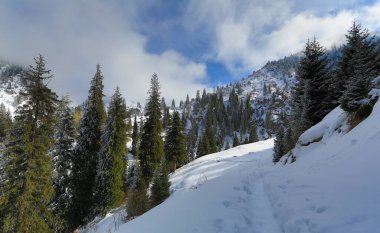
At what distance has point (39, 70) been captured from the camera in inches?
754

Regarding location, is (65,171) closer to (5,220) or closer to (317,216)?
(5,220)

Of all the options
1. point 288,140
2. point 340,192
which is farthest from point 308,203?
point 288,140

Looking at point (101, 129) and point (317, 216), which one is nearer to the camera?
point (317, 216)

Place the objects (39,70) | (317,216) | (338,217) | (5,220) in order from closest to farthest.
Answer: (338,217), (317,216), (5,220), (39,70)

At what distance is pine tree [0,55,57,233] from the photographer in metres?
17.2

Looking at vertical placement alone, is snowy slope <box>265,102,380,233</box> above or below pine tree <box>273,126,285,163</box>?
below

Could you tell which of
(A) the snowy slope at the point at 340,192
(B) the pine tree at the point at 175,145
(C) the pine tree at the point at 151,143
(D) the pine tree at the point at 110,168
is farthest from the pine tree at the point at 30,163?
(B) the pine tree at the point at 175,145

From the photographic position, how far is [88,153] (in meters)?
27.6

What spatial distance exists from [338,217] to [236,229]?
240 centimetres

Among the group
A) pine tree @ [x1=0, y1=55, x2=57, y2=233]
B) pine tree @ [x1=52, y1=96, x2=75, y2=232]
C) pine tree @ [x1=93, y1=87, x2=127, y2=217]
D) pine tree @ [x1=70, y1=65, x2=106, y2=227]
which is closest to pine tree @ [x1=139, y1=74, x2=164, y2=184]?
pine tree @ [x1=93, y1=87, x2=127, y2=217]

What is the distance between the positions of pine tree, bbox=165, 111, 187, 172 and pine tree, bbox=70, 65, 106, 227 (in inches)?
556

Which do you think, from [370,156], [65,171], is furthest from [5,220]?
[370,156]

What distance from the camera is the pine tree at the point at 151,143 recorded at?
33.3 m

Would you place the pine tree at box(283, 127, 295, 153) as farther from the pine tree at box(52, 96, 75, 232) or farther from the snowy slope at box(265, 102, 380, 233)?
the pine tree at box(52, 96, 75, 232)
